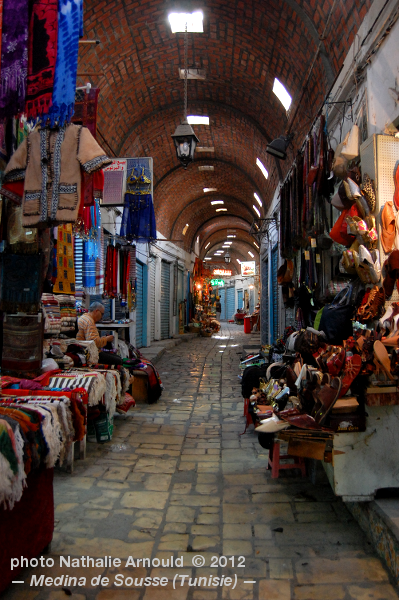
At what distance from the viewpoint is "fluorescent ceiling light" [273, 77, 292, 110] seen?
7.35 m

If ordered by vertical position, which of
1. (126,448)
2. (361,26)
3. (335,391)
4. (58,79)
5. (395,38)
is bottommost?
(126,448)

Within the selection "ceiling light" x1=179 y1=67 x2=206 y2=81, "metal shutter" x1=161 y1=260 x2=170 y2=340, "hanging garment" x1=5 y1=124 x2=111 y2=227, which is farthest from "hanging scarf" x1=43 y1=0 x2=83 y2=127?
"metal shutter" x1=161 y1=260 x2=170 y2=340

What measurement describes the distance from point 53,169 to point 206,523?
3.23 metres

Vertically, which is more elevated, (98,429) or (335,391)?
(335,391)

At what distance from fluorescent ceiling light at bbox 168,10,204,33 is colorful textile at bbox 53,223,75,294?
428cm

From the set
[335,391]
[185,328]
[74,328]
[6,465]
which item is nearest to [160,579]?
[6,465]

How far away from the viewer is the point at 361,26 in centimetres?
404

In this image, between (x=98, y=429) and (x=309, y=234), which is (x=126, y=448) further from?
(x=309, y=234)

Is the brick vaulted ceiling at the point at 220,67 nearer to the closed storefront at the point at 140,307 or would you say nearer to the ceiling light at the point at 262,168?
the ceiling light at the point at 262,168

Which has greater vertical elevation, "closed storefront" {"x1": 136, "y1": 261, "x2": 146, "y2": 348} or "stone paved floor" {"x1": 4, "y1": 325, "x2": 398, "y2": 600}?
"closed storefront" {"x1": 136, "y1": 261, "x2": 146, "y2": 348}

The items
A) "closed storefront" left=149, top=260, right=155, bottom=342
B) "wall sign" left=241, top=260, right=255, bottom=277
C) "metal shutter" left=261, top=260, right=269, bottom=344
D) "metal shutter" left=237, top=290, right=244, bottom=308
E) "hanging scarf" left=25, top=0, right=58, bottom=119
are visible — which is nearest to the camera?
"hanging scarf" left=25, top=0, right=58, bottom=119

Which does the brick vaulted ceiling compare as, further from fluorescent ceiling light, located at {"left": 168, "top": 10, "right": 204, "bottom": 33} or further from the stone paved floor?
the stone paved floor

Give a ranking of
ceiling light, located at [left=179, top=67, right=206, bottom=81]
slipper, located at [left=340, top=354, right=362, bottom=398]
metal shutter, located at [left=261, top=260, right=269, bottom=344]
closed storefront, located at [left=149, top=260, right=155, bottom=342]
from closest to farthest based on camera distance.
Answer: slipper, located at [left=340, top=354, right=362, bottom=398]
ceiling light, located at [left=179, top=67, right=206, bottom=81]
metal shutter, located at [left=261, top=260, right=269, bottom=344]
closed storefront, located at [left=149, top=260, right=155, bottom=342]

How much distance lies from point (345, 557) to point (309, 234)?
3.51m
